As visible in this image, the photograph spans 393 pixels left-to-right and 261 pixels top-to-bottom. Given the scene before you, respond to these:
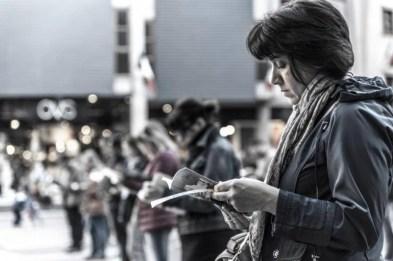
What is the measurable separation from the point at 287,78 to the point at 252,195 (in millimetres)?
357

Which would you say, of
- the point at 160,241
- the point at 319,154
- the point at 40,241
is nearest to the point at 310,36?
the point at 319,154

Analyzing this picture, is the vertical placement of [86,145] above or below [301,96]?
below

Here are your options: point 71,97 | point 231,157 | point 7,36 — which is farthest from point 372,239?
point 71,97

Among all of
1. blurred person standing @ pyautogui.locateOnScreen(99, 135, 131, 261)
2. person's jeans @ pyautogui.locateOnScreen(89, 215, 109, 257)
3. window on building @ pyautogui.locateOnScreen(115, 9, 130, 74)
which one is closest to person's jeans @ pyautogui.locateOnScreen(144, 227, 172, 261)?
blurred person standing @ pyautogui.locateOnScreen(99, 135, 131, 261)

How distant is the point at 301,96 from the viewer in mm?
1871

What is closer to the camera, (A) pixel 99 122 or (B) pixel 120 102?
(A) pixel 99 122

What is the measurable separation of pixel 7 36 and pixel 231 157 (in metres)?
2.85

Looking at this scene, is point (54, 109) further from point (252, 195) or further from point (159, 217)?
point (252, 195)

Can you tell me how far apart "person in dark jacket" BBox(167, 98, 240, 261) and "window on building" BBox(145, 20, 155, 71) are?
9910 mm

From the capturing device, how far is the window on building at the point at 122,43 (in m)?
12.6

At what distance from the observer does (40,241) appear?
37.6 ft

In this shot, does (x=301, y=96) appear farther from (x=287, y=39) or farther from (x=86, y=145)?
(x=86, y=145)

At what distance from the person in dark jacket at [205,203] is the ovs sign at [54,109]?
4.08 meters

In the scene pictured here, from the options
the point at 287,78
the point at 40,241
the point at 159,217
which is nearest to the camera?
the point at 287,78
